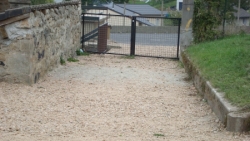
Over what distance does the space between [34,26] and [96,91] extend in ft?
6.27

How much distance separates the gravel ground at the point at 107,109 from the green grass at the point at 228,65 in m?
0.50

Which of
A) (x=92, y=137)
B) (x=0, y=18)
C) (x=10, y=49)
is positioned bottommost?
(x=92, y=137)

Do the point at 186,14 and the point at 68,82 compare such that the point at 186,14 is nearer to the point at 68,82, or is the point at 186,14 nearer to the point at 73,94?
the point at 68,82

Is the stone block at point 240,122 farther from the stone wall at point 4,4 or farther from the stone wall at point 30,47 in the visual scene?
the stone wall at point 4,4

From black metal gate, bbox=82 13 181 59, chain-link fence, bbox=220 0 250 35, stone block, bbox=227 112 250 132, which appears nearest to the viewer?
stone block, bbox=227 112 250 132

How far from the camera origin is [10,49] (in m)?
9.04

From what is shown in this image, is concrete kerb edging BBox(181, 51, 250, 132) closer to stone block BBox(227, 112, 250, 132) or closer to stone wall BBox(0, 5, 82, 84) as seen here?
stone block BBox(227, 112, 250, 132)

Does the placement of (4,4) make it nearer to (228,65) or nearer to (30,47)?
(30,47)

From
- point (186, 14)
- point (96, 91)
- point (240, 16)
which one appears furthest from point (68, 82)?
point (240, 16)

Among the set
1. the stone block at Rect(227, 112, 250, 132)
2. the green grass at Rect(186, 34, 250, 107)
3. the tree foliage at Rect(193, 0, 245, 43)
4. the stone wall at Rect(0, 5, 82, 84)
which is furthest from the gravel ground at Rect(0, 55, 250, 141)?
the tree foliage at Rect(193, 0, 245, 43)

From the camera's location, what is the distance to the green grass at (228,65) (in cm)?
Result: 720

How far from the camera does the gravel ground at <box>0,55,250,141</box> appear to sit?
633 centimetres

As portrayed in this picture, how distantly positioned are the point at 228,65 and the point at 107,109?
9.26 feet

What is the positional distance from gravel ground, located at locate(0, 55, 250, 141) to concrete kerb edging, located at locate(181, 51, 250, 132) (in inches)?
4.2
